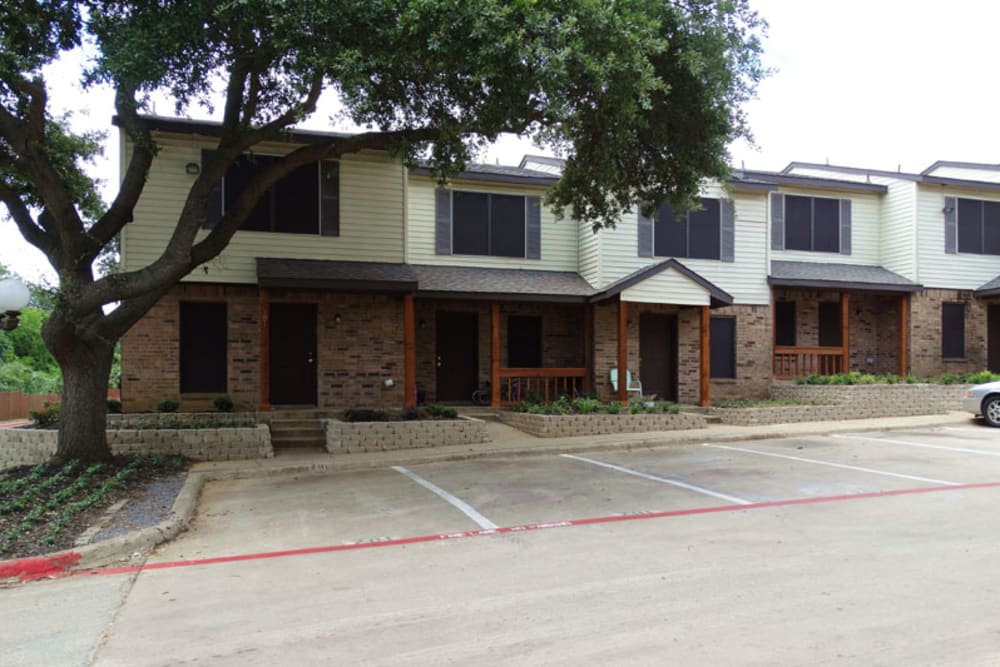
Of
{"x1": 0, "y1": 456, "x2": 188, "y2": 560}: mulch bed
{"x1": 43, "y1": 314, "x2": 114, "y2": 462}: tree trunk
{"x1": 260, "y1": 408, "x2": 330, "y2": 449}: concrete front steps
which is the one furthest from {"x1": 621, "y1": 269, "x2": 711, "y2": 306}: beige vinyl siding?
{"x1": 43, "y1": 314, "x2": 114, "y2": 462}: tree trunk

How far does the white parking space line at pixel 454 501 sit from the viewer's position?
720cm

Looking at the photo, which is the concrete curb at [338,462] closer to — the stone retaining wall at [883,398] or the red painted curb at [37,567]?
the red painted curb at [37,567]

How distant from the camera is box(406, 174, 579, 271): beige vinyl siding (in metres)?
16.5

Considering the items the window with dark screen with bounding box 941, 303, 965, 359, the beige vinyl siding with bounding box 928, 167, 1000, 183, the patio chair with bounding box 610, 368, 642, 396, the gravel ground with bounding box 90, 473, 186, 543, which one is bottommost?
the gravel ground with bounding box 90, 473, 186, 543

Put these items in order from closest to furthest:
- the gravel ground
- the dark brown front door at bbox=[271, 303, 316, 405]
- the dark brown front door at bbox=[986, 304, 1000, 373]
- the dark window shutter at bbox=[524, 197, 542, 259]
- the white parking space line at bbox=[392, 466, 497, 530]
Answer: the gravel ground, the white parking space line at bbox=[392, 466, 497, 530], the dark brown front door at bbox=[271, 303, 316, 405], the dark window shutter at bbox=[524, 197, 542, 259], the dark brown front door at bbox=[986, 304, 1000, 373]

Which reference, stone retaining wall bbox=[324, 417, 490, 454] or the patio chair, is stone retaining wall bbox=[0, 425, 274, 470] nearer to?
stone retaining wall bbox=[324, 417, 490, 454]

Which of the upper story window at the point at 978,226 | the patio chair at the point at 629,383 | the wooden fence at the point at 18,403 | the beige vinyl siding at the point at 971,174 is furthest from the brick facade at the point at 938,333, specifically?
the wooden fence at the point at 18,403

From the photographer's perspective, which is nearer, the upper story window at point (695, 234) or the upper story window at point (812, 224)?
the upper story window at point (695, 234)

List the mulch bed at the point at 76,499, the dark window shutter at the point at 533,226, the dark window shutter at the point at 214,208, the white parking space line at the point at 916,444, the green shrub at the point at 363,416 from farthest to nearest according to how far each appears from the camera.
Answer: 1. the dark window shutter at the point at 533,226
2. the dark window shutter at the point at 214,208
3. the green shrub at the point at 363,416
4. the white parking space line at the point at 916,444
5. the mulch bed at the point at 76,499

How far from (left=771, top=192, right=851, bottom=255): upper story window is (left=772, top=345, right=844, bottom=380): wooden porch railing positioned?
2884 mm

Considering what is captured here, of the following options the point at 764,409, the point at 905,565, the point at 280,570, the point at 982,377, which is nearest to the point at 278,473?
the point at 280,570

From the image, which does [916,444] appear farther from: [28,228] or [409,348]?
[28,228]

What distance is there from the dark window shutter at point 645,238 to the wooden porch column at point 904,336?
24.0 ft

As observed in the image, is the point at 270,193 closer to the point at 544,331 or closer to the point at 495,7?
the point at 544,331
